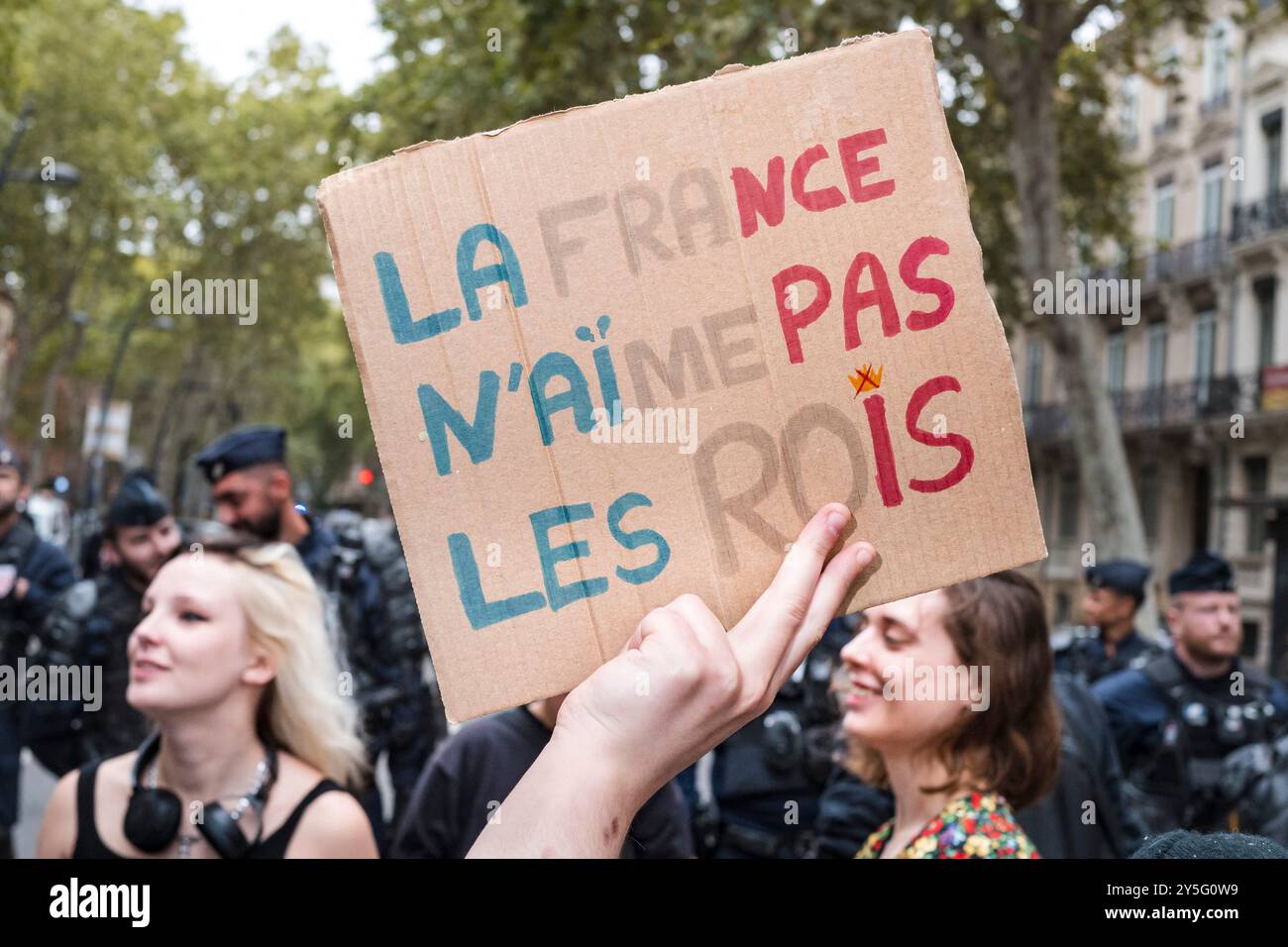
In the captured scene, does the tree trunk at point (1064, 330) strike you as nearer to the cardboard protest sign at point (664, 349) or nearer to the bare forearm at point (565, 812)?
the cardboard protest sign at point (664, 349)

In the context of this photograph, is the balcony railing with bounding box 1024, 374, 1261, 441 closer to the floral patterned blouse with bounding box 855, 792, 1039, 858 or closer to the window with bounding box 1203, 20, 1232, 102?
the window with bounding box 1203, 20, 1232, 102

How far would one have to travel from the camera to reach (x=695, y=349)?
1590 mm

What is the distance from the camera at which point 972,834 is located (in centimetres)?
296

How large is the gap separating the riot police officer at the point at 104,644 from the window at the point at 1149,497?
31660 millimetres

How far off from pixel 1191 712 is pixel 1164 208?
3178 cm

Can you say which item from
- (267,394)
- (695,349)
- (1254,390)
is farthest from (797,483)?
(267,394)

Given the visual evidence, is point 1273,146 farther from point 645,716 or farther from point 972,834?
point 645,716

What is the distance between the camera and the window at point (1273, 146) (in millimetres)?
30516

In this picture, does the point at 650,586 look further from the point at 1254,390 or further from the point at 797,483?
the point at 1254,390

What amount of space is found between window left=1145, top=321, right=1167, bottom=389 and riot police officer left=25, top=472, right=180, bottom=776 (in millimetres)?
32760

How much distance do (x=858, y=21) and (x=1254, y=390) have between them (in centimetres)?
2211
